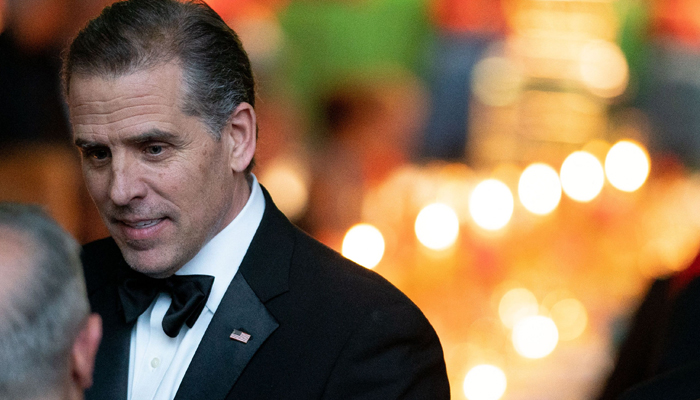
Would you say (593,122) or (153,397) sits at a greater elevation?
(593,122)

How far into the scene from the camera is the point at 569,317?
13.0 ft

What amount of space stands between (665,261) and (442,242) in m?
1.33

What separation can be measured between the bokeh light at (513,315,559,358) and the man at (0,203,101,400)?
299 cm

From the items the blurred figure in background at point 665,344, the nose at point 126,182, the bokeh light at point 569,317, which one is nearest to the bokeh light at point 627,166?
the bokeh light at point 569,317

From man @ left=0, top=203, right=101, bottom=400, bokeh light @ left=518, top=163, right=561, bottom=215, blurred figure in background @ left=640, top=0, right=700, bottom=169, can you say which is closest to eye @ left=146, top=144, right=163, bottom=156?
man @ left=0, top=203, right=101, bottom=400

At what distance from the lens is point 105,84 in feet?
4.92

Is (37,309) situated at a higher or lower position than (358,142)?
higher

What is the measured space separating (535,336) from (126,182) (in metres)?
2.84

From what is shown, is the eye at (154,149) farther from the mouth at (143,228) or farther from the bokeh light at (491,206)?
the bokeh light at (491,206)

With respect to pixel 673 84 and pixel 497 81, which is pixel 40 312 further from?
pixel 673 84

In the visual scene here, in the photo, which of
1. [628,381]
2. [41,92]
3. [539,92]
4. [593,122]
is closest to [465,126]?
[539,92]

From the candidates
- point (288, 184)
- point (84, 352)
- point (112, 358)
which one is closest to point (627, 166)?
point (288, 184)

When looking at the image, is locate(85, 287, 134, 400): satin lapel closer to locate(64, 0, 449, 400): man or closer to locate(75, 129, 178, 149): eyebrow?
locate(64, 0, 449, 400): man

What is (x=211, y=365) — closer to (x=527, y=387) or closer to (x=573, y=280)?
(x=527, y=387)
